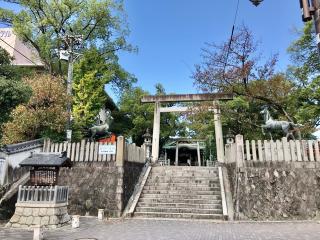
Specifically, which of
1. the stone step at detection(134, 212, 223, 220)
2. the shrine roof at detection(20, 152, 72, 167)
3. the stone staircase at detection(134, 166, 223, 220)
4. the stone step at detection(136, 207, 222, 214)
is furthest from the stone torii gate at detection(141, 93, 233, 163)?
the shrine roof at detection(20, 152, 72, 167)

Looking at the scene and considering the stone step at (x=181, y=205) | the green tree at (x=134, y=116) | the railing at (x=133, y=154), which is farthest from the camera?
the green tree at (x=134, y=116)

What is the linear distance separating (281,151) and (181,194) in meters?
4.83

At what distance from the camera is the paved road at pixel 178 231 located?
26.1 ft

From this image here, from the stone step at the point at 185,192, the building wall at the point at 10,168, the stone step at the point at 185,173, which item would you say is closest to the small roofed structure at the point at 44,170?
the building wall at the point at 10,168

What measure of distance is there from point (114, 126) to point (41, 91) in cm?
1247

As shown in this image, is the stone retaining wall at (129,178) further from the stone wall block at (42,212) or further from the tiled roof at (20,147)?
the tiled roof at (20,147)

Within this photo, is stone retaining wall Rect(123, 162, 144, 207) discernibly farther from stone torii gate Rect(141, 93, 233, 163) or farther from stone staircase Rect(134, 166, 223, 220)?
stone torii gate Rect(141, 93, 233, 163)

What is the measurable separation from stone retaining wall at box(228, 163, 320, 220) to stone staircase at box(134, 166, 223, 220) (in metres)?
1.27

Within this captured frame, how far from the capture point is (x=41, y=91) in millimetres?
15914

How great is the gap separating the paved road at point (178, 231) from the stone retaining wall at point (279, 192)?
3.86ft

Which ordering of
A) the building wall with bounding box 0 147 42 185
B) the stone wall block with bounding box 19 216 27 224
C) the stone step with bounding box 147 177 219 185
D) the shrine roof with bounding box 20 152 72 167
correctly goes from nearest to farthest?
the stone wall block with bounding box 19 216 27 224 → the shrine roof with bounding box 20 152 72 167 → the building wall with bounding box 0 147 42 185 → the stone step with bounding box 147 177 219 185

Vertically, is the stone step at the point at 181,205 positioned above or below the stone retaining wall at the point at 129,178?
below

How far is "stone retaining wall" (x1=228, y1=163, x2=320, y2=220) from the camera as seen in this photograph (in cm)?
1116

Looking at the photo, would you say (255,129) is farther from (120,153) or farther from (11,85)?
(11,85)
